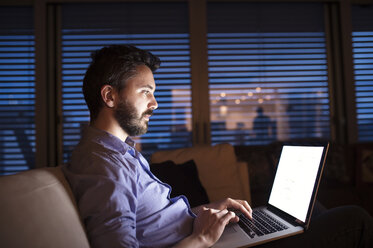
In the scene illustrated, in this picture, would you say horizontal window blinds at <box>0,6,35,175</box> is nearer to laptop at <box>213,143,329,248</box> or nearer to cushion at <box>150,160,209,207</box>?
cushion at <box>150,160,209,207</box>

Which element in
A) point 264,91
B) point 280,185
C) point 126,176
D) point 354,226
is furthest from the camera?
point 264,91

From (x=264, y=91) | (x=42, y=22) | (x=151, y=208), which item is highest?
(x=42, y=22)

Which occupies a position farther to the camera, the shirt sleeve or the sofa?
the shirt sleeve

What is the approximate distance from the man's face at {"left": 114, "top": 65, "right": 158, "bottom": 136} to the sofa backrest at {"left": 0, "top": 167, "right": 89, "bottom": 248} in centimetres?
31

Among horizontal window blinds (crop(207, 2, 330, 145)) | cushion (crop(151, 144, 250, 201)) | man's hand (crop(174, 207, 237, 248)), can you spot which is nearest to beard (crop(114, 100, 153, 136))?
man's hand (crop(174, 207, 237, 248))

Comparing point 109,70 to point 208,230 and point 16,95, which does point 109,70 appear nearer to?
point 208,230

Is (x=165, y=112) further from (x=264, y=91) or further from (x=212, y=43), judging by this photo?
(x=264, y=91)

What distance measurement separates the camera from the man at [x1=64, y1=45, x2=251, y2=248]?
74 centimetres

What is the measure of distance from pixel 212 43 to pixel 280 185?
209cm

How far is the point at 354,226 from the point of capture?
0.91 metres

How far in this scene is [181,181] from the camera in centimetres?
162

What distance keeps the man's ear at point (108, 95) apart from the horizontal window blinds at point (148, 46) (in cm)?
185

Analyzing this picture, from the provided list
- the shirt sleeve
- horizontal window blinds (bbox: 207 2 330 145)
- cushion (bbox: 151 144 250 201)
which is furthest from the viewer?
horizontal window blinds (bbox: 207 2 330 145)

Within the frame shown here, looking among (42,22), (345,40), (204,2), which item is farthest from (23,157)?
(345,40)
